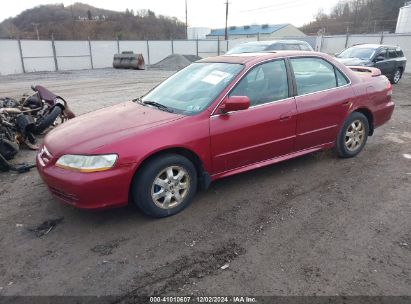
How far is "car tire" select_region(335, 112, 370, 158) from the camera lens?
5.13m

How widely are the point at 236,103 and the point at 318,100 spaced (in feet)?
4.88

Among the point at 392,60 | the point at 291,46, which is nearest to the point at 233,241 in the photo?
the point at 291,46

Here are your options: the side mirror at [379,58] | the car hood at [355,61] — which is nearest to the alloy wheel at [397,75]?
the side mirror at [379,58]

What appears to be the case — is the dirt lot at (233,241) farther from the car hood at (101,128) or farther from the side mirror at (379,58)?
the side mirror at (379,58)

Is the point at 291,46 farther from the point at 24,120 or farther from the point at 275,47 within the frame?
the point at 24,120

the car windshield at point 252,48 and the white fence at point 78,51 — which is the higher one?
the car windshield at point 252,48

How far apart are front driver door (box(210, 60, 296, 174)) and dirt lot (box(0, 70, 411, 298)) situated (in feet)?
1.60

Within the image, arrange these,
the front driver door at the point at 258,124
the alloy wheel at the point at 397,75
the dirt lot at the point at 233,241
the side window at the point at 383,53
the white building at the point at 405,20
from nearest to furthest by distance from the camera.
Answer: the dirt lot at the point at 233,241 < the front driver door at the point at 258,124 < the side window at the point at 383,53 < the alloy wheel at the point at 397,75 < the white building at the point at 405,20

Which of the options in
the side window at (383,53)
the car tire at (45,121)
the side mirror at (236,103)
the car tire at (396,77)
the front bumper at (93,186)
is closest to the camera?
the front bumper at (93,186)

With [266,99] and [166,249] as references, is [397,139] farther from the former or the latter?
[166,249]

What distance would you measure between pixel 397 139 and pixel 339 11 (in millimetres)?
78421

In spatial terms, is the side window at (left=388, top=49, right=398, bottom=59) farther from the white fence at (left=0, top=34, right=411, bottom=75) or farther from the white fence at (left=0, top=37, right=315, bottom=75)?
the white fence at (left=0, top=37, right=315, bottom=75)

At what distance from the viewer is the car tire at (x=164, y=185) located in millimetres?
3480

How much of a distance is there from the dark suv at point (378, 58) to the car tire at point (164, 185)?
37.9ft
